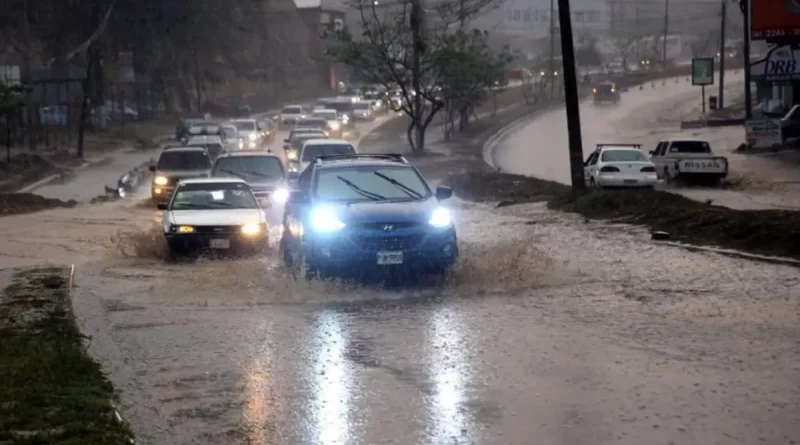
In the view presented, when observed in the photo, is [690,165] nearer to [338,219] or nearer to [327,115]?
[338,219]

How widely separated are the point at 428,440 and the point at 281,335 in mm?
4895

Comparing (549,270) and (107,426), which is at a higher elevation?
(107,426)

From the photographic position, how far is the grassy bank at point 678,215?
63.8 ft

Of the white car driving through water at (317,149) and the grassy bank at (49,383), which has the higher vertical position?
the grassy bank at (49,383)

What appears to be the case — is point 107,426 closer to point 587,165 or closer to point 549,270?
point 549,270

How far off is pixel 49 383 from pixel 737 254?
11802 millimetres

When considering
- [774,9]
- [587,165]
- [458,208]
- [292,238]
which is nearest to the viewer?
[292,238]

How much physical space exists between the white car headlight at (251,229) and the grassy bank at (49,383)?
5.62 metres

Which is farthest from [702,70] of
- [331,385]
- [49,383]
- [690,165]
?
[49,383]

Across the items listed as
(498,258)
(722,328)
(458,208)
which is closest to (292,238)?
(498,258)

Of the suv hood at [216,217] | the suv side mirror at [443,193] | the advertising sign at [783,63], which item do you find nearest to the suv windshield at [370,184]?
the suv side mirror at [443,193]

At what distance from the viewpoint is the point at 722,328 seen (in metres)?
13.0

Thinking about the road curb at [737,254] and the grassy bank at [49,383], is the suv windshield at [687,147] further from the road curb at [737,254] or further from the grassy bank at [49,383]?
the grassy bank at [49,383]

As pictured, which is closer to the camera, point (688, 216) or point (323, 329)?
point (323, 329)
